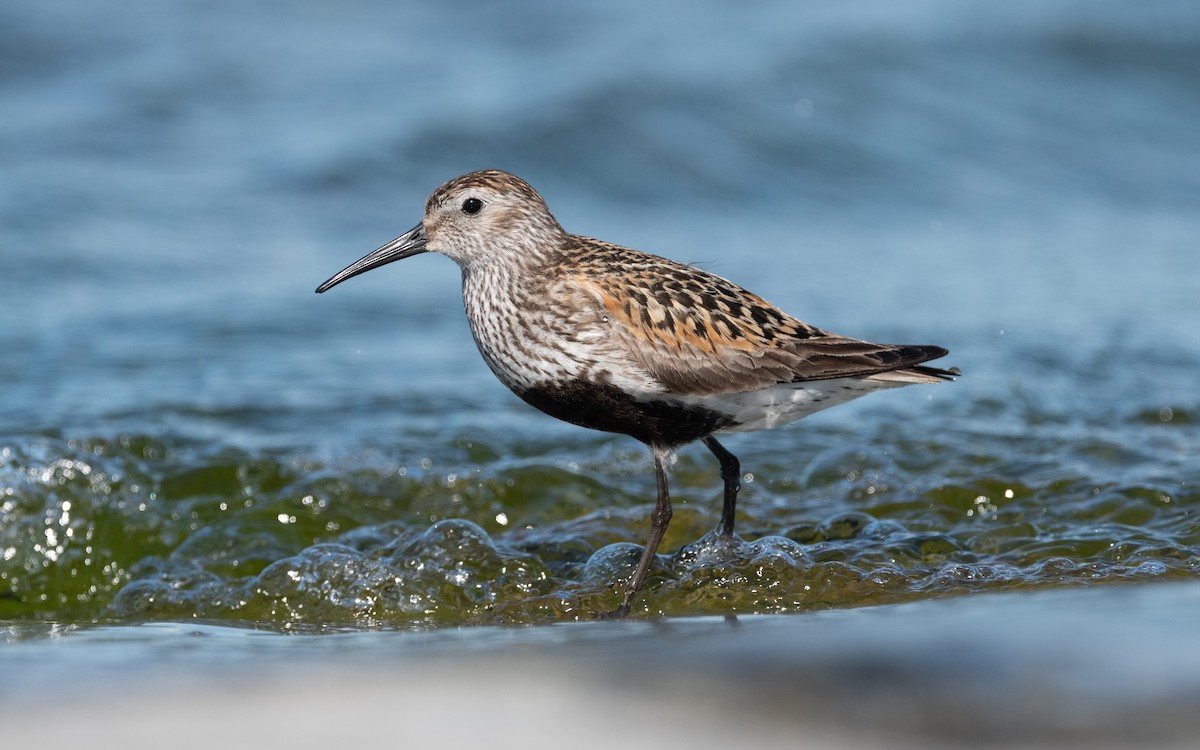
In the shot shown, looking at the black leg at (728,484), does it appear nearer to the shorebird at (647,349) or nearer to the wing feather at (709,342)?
the shorebird at (647,349)

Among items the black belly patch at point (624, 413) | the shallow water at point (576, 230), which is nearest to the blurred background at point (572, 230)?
the shallow water at point (576, 230)

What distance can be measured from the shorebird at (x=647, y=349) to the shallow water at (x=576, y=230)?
69 cm

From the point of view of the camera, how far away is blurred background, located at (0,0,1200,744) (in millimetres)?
6562

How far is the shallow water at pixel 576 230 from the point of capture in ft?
21.5

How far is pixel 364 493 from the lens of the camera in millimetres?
7723

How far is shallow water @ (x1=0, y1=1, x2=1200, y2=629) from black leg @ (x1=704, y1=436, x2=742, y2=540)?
0.17 meters

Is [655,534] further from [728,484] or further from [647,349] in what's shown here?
[647,349]

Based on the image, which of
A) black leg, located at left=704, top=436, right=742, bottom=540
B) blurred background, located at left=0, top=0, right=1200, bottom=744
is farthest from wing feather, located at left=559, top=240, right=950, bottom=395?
blurred background, located at left=0, top=0, right=1200, bottom=744

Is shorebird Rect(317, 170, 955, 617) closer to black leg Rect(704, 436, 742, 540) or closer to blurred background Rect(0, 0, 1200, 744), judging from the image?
black leg Rect(704, 436, 742, 540)

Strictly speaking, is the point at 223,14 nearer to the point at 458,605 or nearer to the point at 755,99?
the point at 755,99

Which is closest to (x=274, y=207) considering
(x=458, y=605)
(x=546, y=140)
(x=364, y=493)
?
Answer: (x=546, y=140)

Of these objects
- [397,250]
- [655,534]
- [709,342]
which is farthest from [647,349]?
[397,250]

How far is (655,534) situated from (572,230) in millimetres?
6776

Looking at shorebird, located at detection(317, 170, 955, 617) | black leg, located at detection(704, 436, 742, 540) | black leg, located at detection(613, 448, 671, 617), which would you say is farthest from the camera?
black leg, located at detection(704, 436, 742, 540)
